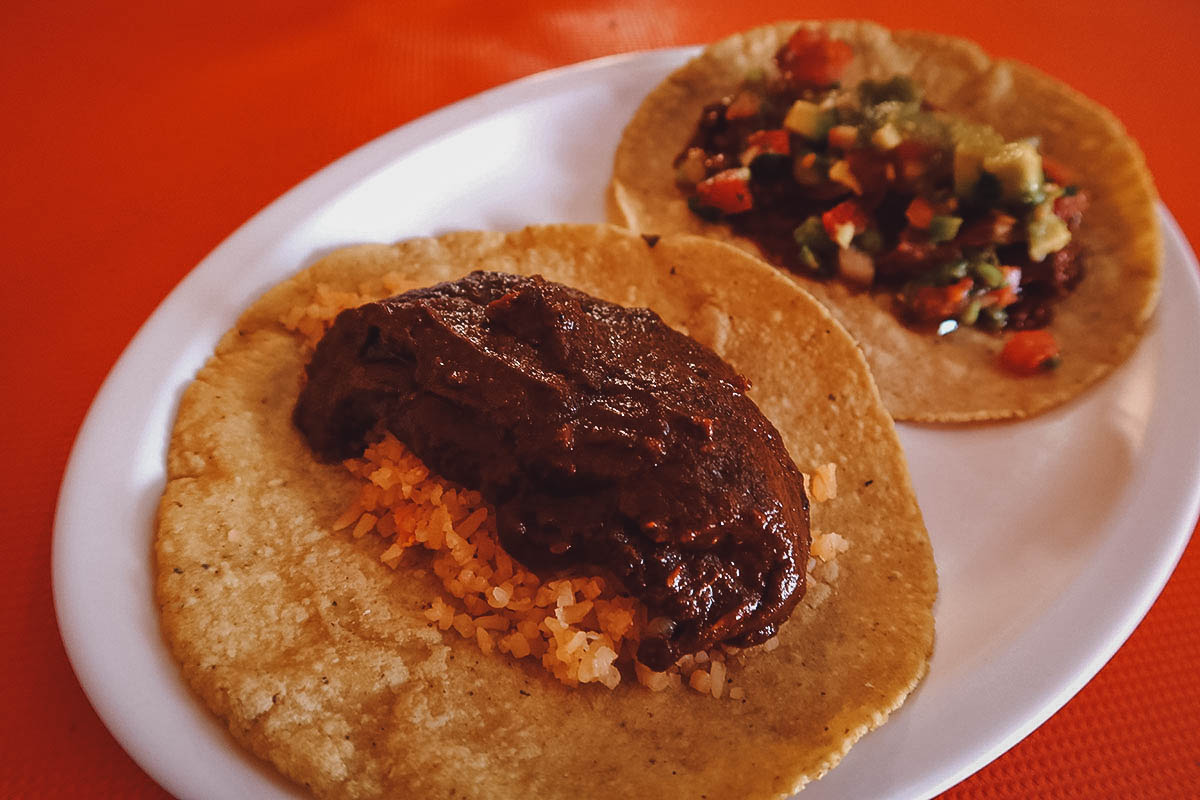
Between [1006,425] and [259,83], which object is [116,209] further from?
[1006,425]

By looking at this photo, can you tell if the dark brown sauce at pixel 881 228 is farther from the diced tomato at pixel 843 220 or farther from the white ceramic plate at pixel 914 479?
the white ceramic plate at pixel 914 479

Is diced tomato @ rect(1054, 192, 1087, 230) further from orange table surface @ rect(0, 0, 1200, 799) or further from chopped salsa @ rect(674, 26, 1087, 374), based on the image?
orange table surface @ rect(0, 0, 1200, 799)

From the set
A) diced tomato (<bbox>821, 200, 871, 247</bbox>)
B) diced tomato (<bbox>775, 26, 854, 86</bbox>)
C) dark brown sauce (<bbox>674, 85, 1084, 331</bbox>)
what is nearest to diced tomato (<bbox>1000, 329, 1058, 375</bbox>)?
dark brown sauce (<bbox>674, 85, 1084, 331</bbox>)

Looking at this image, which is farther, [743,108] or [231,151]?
[231,151]

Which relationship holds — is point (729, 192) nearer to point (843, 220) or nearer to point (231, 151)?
point (843, 220)

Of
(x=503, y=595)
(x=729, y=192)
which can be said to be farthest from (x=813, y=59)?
(x=503, y=595)

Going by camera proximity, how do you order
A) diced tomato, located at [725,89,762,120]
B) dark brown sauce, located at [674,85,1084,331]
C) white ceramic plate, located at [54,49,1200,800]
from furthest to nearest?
1. diced tomato, located at [725,89,762,120]
2. dark brown sauce, located at [674,85,1084,331]
3. white ceramic plate, located at [54,49,1200,800]

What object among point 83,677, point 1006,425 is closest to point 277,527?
point 83,677
